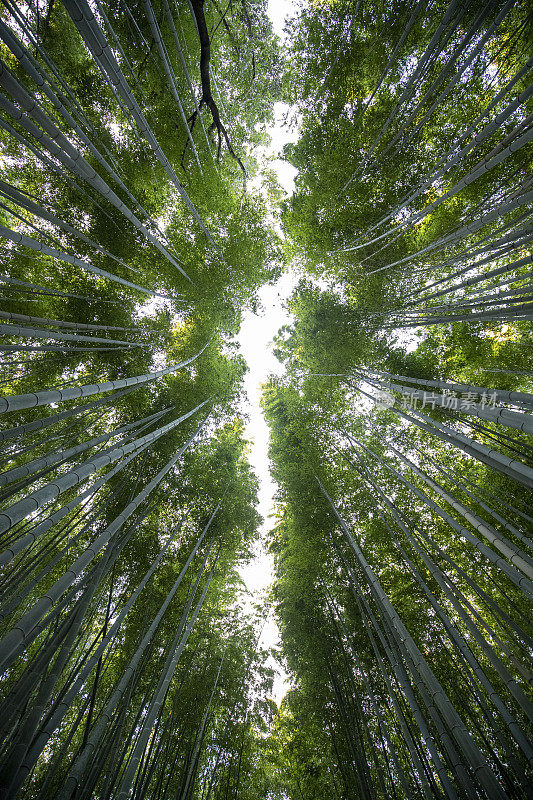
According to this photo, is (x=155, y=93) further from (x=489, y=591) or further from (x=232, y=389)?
(x=489, y=591)

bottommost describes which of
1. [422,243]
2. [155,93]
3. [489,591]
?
[489,591]

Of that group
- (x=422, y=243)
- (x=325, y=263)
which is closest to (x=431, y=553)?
(x=422, y=243)

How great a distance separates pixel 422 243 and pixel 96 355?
4.71 metres

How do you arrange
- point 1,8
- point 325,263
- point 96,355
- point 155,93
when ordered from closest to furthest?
point 1,8, point 155,93, point 96,355, point 325,263

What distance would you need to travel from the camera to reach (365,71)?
4367 millimetres

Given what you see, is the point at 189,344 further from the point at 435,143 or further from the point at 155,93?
the point at 435,143

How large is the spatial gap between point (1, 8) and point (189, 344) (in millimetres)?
3950

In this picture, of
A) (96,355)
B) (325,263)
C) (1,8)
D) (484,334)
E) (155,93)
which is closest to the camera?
(1,8)

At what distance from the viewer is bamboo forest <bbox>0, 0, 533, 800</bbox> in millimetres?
3678

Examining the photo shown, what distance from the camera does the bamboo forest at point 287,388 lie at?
368 cm

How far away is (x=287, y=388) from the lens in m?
6.25

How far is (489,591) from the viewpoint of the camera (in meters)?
4.23

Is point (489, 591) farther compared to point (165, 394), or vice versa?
point (165, 394)

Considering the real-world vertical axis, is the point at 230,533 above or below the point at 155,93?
below
